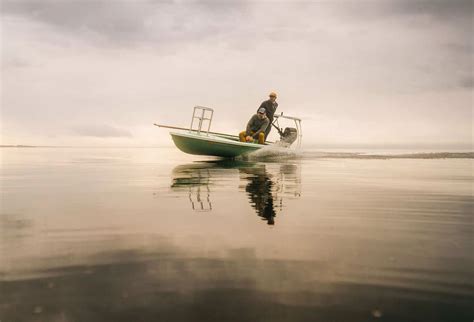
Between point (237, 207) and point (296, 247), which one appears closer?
point (296, 247)

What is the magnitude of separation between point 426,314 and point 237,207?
157 inches

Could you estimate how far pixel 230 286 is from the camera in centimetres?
288

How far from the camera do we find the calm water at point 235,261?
2.54 metres

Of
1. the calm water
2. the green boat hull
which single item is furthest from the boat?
the calm water

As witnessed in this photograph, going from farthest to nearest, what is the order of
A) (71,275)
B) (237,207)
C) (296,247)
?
(237,207) → (296,247) → (71,275)

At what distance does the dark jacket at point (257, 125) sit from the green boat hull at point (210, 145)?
1.03m

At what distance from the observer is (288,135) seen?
22.3m

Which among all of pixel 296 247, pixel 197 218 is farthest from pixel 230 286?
pixel 197 218

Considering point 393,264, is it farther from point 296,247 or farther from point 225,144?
point 225,144

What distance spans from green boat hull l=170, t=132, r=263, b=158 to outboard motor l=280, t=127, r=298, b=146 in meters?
3.60

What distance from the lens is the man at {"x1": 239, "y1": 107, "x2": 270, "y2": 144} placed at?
19484 millimetres

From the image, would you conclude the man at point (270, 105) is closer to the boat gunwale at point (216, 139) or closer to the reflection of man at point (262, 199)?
the boat gunwale at point (216, 139)

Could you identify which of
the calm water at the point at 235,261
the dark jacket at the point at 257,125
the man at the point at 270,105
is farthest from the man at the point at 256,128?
the calm water at the point at 235,261

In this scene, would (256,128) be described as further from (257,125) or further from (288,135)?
(288,135)
